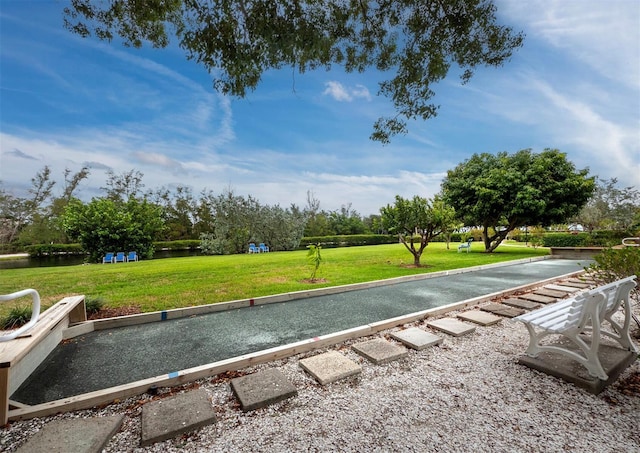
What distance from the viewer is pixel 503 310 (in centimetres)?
492

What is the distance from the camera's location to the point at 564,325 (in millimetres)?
2594

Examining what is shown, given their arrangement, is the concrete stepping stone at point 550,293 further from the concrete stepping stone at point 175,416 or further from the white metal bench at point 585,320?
the concrete stepping stone at point 175,416

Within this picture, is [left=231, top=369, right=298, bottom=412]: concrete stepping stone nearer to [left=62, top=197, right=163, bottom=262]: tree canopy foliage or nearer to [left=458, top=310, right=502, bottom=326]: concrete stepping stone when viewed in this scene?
[left=458, top=310, right=502, bottom=326]: concrete stepping stone

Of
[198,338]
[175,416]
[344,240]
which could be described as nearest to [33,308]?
[175,416]

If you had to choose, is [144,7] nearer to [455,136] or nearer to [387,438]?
[387,438]

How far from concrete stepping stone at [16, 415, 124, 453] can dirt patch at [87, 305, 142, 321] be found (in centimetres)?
309

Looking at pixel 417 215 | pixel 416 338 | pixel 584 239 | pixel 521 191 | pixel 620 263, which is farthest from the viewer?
pixel 584 239

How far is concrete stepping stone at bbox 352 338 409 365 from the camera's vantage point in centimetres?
313

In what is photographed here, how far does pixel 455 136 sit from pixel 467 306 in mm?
9730

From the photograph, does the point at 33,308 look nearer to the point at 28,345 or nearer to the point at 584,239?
the point at 28,345

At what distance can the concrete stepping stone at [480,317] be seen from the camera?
4.37 m

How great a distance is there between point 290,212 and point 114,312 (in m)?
21.9

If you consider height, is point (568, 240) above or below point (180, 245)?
above

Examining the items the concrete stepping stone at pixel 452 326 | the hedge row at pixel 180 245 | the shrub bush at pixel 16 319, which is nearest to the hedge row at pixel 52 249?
the hedge row at pixel 180 245
